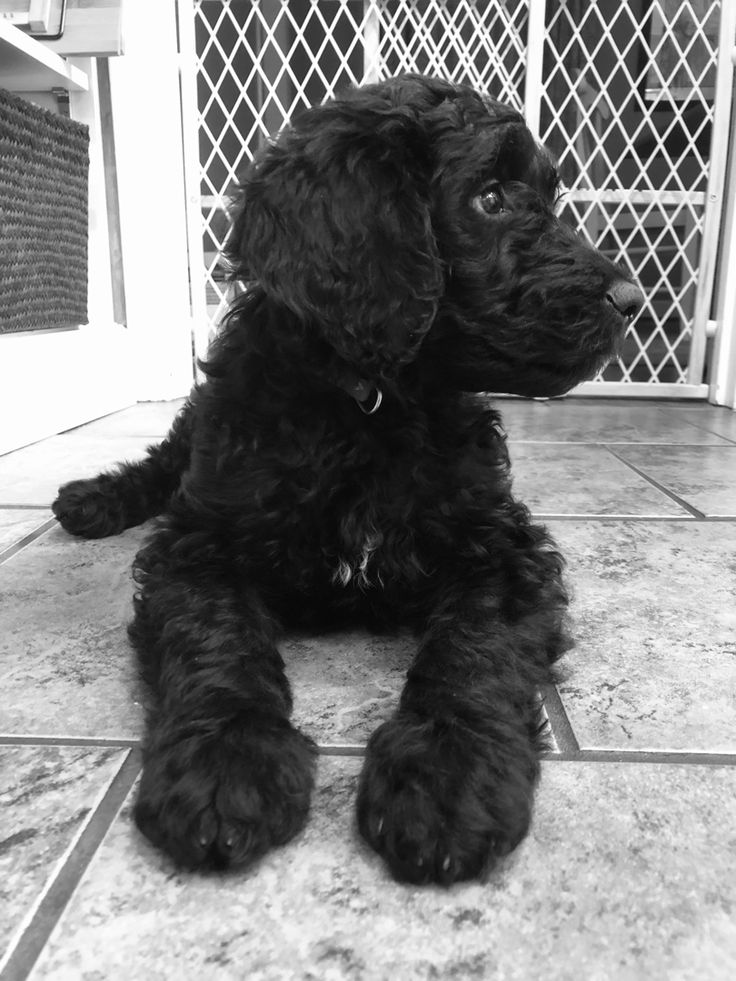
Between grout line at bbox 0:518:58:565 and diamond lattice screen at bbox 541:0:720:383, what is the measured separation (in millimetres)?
2718

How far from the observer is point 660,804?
0.91 metres

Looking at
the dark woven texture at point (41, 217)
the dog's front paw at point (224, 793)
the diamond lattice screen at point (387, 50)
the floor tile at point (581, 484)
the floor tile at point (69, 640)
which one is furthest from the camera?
the diamond lattice screen at point (387, 50)

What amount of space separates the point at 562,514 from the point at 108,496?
3.63ft

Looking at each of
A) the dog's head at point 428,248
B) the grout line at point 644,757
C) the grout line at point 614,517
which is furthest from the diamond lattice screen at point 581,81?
the grout line at point 644,757

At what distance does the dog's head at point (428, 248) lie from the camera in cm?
114

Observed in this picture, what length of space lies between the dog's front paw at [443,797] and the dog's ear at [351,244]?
525 millimetres

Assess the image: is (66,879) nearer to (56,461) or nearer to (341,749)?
(341,749)

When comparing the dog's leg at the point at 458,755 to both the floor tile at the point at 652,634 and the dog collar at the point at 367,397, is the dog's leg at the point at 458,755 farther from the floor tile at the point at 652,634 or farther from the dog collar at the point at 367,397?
the dog collar at the point at 367,397

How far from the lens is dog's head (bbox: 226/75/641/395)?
114 centimetres

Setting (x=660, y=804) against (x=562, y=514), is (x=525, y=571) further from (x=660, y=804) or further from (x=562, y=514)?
(x=562, y=514)

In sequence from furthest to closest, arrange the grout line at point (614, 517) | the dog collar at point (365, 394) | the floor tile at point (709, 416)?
1. the floor tile at point (709, 416)
2. the grout line at point (614, 517)
3. the dog collar at point (365, 394)

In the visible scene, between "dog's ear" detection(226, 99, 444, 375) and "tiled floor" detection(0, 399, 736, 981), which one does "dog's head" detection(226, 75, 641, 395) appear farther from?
"tiled floor" detection(0, 399, 736, 981)

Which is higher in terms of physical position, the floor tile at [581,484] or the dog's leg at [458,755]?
the dog's leg at [458,755]

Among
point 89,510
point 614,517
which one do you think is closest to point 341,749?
point 89,510
